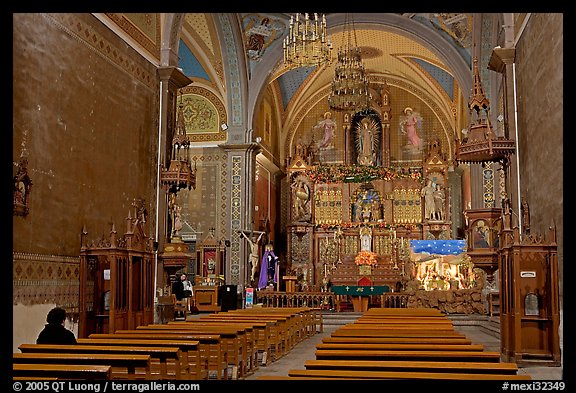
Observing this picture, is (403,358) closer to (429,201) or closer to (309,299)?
(309,299)

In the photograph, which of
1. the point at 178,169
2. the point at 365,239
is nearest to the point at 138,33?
the point at 178,169

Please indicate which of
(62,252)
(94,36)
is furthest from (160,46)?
(62,252)

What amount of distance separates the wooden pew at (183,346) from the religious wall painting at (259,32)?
13967mm

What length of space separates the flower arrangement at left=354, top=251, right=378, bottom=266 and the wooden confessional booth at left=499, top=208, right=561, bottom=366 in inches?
552

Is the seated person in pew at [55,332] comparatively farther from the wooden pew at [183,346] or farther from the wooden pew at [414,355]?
the wooden pew at [414,355]

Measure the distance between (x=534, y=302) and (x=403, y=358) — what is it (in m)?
4.32

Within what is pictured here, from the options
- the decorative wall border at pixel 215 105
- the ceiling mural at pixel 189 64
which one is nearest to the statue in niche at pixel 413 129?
the decorative wall border at pixel 215 105

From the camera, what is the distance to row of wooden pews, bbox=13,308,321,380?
4.58m

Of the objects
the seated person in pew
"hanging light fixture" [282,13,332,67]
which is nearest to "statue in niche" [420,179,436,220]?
"hanging light fixture" [282,13,332,67]

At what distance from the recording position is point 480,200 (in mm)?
16922

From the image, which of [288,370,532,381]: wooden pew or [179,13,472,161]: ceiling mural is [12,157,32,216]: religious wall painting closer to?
[288,370,532,381]: wooden pew

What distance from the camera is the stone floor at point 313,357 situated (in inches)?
305

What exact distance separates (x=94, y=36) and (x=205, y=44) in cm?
895

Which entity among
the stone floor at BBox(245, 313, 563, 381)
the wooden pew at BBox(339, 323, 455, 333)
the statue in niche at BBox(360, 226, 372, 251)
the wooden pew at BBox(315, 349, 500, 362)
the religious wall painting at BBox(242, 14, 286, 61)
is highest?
the religious wall painting at BBox(242, 14, 286, 61)
